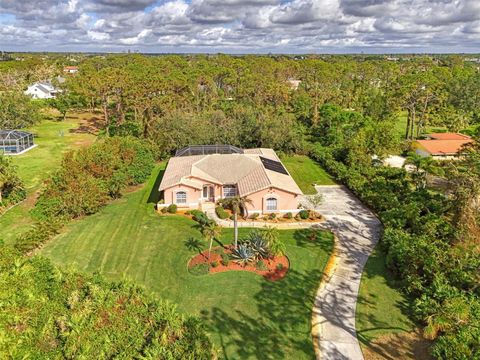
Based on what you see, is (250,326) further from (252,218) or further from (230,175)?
Answer: (230,175)

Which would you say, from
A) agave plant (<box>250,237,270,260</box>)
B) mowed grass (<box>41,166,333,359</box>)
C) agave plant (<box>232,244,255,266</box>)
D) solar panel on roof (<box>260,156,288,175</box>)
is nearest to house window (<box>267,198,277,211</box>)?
mowed grass (<box>41,166,333,359</box>)

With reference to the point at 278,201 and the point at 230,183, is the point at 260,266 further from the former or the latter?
the point at 230,183

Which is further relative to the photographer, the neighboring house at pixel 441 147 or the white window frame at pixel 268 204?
the neighboring house at pixel 441 147

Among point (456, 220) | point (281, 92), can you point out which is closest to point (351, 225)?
point (456, 220)

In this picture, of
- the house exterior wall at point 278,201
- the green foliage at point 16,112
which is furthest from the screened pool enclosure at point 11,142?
the house exterior wall at point 278,201

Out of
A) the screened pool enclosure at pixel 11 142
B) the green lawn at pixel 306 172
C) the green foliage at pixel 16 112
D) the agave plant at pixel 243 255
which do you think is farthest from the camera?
the green foliage at pixel 16 112

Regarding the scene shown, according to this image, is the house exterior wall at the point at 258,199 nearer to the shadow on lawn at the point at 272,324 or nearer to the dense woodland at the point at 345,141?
the dense woodland at the point at 345,141

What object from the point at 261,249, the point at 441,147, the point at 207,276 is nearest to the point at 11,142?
the point at 207,276
